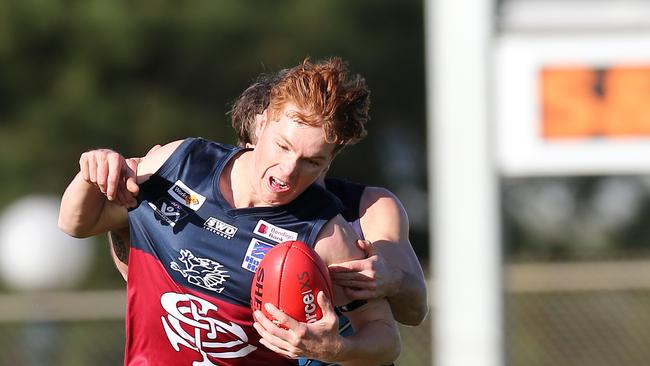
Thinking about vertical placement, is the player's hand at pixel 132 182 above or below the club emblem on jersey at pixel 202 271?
above

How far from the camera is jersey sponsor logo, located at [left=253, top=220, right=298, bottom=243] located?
3.71 metres

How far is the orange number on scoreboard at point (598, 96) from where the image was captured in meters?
5.36

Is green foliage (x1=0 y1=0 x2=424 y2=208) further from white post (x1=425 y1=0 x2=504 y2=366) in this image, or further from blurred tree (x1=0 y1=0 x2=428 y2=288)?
white post (x1=425 y1=0 x2=504 y2=366)

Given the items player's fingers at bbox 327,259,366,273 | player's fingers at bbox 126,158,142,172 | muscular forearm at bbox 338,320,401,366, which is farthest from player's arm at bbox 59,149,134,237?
muscular forearm at bbox 338,320,401,366

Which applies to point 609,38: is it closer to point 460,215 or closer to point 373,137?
point 460,215

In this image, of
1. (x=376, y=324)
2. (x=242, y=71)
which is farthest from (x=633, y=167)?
(x=242, y=71)

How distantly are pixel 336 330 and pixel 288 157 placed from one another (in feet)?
1.50

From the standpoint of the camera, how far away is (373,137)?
50.3 feet

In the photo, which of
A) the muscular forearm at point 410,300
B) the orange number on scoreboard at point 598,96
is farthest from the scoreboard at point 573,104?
the muscular forearm at point 410,300

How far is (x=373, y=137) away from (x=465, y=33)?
984cm

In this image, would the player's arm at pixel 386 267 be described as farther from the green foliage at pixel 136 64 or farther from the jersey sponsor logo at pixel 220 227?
the green foliage at pixel 136 64

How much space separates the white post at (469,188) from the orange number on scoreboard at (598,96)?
27 centimetres

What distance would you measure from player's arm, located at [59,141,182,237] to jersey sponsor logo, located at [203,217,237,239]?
222 millimetres

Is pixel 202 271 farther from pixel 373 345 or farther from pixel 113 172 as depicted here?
pixel 373 345
